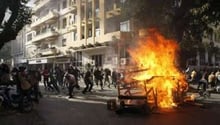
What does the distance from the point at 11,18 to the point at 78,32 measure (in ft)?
103

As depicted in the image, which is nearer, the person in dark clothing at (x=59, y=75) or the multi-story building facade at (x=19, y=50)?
the person in dark clothing at (x=59, y=75)

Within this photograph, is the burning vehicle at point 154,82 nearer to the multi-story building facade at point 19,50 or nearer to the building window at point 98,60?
the building window at point 98,60

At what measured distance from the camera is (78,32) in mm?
44031

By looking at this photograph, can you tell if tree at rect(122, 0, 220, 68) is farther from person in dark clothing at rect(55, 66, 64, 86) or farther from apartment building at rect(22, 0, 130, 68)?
person in dark clothing at rect(55, 66, 64, 86)

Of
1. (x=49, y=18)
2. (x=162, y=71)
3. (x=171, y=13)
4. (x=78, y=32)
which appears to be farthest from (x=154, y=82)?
(x=49, y=18)

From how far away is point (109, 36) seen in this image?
34.3 meters

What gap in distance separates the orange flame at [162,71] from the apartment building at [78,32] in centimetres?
539

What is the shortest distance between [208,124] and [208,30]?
14536 mm

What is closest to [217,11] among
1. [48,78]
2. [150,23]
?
[150,23]

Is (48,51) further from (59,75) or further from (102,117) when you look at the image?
(102,117)

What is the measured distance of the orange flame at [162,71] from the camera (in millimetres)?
14391

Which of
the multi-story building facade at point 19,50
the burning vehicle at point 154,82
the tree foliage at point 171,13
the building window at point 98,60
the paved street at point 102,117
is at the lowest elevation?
the paved street at point 102,117

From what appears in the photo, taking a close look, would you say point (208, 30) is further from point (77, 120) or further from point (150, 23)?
point (77, 120)

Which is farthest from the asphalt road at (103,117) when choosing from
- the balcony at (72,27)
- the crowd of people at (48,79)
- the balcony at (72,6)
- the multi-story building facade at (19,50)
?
the multi-story building facade at (19,50)
